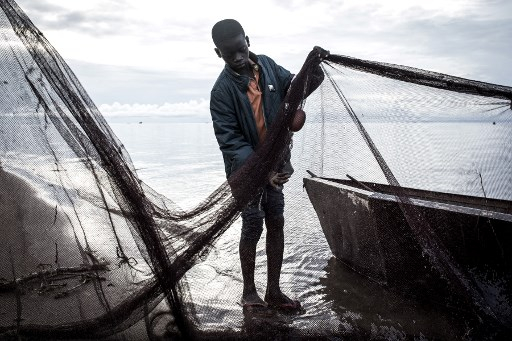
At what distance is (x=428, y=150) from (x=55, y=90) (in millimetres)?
3260

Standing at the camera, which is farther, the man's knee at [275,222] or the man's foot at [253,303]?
the man's knee at [275,222]

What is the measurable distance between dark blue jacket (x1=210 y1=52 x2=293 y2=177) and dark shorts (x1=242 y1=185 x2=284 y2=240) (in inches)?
14.4

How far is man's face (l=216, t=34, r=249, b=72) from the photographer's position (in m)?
→ 2.79

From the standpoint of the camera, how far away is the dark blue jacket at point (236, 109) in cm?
290

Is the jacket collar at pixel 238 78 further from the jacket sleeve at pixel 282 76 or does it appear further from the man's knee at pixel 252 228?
the man's knee at pixel 252 228

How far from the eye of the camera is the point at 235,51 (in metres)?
2.81

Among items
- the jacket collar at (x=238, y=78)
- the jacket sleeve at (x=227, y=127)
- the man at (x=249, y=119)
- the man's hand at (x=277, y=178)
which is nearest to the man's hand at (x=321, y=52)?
the man at (x=249, y=119)

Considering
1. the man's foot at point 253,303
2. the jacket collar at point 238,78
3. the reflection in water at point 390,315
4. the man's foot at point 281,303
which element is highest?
the jacket collar at point 238,78

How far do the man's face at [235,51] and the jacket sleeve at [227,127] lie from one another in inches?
9.6

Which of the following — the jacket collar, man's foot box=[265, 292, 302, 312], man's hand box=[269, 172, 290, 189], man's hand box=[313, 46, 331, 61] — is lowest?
man's foot box=[265, 292, 302, 312]

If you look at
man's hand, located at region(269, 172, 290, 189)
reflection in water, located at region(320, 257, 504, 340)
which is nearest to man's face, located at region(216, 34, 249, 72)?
man's hand, located at region(269, 172, 290, 189)

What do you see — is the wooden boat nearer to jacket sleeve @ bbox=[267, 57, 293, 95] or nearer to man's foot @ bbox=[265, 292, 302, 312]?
man's foot @ bbox=[265, 292, 302, 312]

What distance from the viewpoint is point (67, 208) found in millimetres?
2936

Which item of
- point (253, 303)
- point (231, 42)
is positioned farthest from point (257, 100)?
point (253, 303)
